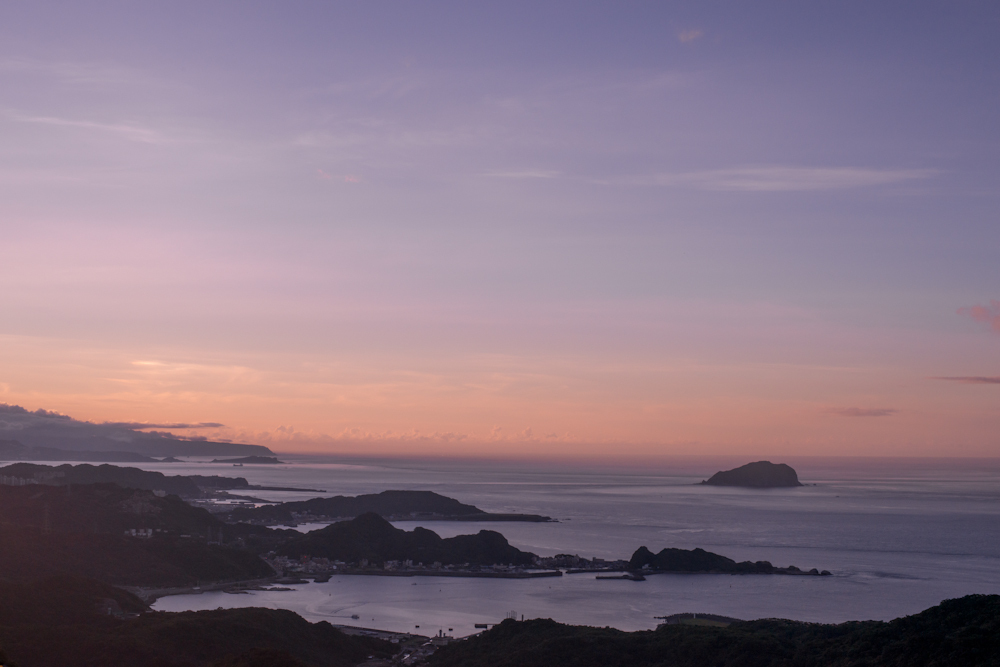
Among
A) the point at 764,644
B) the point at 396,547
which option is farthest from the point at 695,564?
the point at 764,644

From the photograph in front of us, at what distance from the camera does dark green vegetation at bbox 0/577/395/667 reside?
94.4 feet

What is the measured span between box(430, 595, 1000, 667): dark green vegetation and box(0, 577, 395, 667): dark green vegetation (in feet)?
20.1

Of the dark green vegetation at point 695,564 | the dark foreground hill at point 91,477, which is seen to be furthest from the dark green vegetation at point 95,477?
the dark green vegetation at point 695,564

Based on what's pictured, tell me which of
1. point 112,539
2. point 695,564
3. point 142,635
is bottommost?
point 695,564

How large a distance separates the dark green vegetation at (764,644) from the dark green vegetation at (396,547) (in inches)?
1521

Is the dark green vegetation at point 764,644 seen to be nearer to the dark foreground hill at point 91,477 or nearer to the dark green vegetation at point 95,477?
the dark green vegetation at point 95,477

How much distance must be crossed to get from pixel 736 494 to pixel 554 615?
456 feet

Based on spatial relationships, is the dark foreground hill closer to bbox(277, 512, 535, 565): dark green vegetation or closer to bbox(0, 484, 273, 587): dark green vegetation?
bbox(0, 484, 273, 587): dark green vegetation

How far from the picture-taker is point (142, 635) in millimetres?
31016

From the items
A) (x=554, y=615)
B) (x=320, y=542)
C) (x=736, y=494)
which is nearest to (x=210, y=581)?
(x=320, y=542)

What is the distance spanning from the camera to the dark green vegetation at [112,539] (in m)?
50.2

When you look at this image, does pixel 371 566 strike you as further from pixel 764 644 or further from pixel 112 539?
pixel 764 644

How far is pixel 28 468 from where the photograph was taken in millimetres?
106688

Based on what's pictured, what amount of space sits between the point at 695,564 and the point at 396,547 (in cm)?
2905
